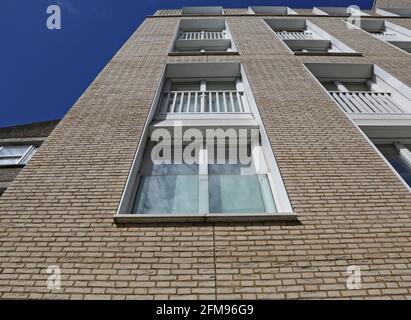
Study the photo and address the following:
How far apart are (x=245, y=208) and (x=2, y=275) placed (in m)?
2.84

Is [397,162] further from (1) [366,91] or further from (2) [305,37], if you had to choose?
(2) [305,37]

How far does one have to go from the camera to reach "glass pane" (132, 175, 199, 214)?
13.5 ft

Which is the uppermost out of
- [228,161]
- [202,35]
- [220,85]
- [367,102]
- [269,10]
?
[269,10]

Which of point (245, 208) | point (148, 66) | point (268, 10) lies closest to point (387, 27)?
point (268, 10)

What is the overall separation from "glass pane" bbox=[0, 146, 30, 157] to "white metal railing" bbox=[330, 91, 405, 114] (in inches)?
377

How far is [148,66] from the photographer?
7.55 m

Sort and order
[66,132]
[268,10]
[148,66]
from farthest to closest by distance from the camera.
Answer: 1. [268,10]
2. [148,66]
3. [66,132]

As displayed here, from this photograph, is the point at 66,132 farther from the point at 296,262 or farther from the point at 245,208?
the point at 296,262

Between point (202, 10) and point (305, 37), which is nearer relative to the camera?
point (305, 37)

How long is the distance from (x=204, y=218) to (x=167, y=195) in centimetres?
99

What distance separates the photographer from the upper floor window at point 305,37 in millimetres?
10469

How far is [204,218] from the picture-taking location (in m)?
3.54

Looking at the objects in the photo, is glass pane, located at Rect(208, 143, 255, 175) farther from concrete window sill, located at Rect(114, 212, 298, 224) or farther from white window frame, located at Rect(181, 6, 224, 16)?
white window frame, located at Rect(181, 6, 224, 16)

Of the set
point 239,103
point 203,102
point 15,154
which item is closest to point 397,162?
point 239,103
